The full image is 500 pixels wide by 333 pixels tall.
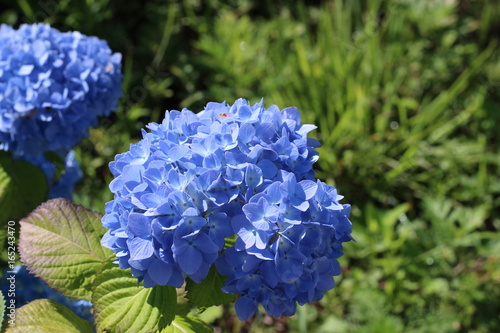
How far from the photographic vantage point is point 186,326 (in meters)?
1.01

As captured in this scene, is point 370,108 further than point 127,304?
Yes

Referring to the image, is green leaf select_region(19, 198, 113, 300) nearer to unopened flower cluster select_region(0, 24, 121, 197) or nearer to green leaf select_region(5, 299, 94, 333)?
Result: green leaf select_region(5, 299, 94, 333)

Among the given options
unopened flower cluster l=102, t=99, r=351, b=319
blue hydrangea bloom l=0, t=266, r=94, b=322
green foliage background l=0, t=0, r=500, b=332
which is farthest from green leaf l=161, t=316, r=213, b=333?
green foliage background l=0, t=0, r=500, b=332

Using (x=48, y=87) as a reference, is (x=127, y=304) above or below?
below

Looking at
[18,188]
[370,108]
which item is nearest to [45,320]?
[18,188]

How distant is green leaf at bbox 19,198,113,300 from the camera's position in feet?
3.33

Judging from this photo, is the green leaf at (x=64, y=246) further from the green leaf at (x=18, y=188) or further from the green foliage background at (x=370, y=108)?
the green foliage background at (x=370, y=108)

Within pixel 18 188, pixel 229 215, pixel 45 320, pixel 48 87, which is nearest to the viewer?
pixel 229 215

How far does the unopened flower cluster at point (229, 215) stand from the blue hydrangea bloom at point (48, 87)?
0.53 meters

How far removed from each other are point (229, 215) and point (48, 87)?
725 millimetres

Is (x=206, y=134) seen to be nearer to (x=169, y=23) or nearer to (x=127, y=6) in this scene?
(x=169, y=23)


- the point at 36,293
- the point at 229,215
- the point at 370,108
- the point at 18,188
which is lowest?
the point at 370,108

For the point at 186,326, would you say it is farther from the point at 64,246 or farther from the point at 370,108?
the point at 370,108

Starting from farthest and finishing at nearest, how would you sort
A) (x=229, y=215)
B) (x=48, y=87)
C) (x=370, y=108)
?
(x=370, y=108), (x=48, y=87), (x=229, y=215)
